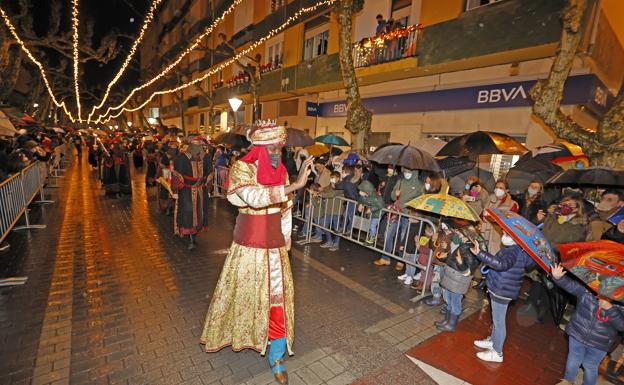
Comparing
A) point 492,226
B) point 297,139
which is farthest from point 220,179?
point 492,226

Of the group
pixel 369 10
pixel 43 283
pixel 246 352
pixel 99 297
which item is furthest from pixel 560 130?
pixel 369 10

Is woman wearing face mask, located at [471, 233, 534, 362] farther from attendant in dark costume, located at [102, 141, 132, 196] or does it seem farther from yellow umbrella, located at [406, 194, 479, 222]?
attendant in dark costume, located at [102, 141, 132, 196]

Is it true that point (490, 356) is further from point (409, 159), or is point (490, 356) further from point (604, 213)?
point (409, 159)

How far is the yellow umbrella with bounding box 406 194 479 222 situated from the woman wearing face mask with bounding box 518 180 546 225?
2211 mm

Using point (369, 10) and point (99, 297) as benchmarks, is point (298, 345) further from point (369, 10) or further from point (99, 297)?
point (369, 10)

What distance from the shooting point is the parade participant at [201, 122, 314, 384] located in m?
2.82

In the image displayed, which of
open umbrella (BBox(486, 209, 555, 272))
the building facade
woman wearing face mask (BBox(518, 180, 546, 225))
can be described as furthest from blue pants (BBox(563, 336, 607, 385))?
the building facade

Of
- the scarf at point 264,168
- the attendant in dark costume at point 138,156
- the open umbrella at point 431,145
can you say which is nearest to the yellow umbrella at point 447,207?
the scarf at point 264,168

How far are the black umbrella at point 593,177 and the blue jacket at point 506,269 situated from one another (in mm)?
1833

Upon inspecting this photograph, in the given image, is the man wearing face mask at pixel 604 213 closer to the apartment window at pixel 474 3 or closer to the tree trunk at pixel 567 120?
the tree trunk at pixel 567 120

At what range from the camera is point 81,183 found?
13.4 metres

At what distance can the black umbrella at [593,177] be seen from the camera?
424 centimetres

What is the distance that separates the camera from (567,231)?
4.24 m

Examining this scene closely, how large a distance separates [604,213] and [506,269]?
284 cm
